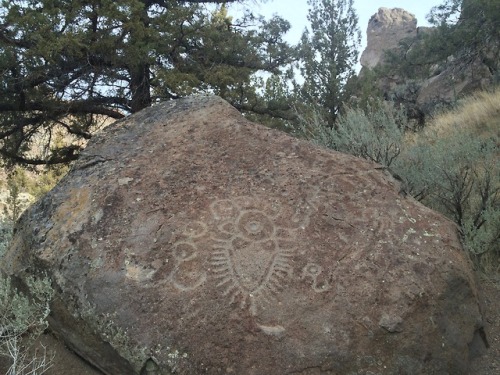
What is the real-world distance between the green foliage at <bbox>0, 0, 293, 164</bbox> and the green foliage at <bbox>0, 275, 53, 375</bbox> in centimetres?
539

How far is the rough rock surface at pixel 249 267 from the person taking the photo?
2354 mm

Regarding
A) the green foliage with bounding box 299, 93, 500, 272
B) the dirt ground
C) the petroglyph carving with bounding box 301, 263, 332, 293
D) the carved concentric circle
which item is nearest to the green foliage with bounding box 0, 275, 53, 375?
the dirt ground

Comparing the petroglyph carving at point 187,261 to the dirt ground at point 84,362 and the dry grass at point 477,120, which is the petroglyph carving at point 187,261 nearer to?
the dirt ground at point 84,362

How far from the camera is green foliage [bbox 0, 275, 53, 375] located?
8.34 feet

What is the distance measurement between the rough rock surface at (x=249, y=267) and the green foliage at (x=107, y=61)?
5161 mm

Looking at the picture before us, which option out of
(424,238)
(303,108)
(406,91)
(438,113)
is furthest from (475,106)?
(424,238)

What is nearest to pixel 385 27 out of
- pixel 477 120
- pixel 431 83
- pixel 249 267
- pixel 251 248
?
pixel 431 83

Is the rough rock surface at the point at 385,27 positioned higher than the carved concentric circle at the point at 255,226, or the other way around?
the rough rock surface at the point at 385,27

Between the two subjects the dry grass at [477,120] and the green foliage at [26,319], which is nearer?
the green foliage at [26,319]

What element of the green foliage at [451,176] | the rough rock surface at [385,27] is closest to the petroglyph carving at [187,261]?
the green foliage at [451,176]

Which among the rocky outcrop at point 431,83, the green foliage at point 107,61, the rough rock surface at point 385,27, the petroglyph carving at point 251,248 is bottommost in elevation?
the petroglyph carving at point 251,248

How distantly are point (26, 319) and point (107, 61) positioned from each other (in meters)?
6.62

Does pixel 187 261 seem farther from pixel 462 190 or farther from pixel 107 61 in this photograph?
pixel 107 61

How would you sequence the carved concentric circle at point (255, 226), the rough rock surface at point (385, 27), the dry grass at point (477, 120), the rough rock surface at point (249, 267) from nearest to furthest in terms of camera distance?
the rough rock surface at point (249, 267) → the carved concentric circle at point (255, 226) → the dry grass at point (477, 120) → the rough rock surface at point (385, 27)
